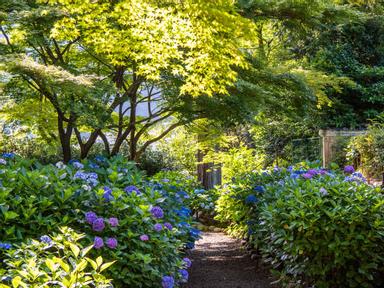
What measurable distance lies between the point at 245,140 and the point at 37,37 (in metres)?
10.1

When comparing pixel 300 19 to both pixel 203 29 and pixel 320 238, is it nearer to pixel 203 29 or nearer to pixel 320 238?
pixel 203 29

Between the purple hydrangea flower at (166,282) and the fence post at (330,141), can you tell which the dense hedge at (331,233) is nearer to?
the purple hydrangea flower at (166,282)

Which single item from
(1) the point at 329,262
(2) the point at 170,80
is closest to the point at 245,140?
(2) the point at 170,80

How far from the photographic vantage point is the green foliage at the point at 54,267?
1.76 meters

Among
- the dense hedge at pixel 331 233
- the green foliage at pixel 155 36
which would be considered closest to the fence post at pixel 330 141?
the green foliage at pixel 155 36

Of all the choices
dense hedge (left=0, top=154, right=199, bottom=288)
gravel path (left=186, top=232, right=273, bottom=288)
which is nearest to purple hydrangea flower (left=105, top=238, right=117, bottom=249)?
dense hedge (left=0, top=154, right=199, bottom=288)

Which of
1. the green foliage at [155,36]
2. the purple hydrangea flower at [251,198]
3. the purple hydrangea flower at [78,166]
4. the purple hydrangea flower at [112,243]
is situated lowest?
the purple hydrangea flower at [251,198]

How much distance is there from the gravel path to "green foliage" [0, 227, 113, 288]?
2834 mm

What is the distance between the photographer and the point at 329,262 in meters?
3.96

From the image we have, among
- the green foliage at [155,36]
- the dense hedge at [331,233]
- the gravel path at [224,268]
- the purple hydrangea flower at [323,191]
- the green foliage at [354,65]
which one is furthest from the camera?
the green foliage at [354,65]

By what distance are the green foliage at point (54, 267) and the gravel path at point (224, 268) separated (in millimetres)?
2834

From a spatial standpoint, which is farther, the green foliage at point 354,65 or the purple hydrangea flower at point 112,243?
the green foliage at point 354,65

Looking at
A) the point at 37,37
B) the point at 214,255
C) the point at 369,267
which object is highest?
the point at 37,37

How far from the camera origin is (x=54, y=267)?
5.90 feet
